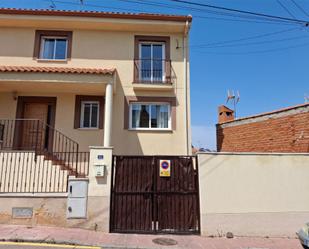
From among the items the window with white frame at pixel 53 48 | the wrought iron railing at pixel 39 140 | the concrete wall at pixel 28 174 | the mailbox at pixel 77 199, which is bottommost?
the mailbox at pixel 77 199

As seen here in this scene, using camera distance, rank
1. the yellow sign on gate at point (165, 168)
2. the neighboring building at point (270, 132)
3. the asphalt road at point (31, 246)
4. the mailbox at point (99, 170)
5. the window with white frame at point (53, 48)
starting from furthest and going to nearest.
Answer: the window with white frame at point (53, 48)
the neighboring building at point (270, 132)
the yellow sign on gate at point (165, 168)
the mailbox at point (99, 170)
the asphalt road at point (31, 246)

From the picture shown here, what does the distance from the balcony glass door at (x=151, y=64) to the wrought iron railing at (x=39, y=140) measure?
442 centimetres

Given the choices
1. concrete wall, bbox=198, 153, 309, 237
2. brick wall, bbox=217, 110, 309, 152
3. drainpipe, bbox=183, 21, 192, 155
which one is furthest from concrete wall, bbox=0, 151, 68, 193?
brick wall, bbox=217, 110, 309, 152

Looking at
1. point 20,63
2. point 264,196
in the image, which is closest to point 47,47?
point 20,63

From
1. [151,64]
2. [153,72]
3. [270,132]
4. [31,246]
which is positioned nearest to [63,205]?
[31,246]

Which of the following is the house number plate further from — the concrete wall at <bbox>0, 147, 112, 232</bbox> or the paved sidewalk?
the paved sidewalk

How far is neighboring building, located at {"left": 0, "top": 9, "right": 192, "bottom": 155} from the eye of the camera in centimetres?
1162

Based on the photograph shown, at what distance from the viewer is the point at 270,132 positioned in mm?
11047

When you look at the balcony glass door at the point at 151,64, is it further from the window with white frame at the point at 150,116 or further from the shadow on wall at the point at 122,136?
the shadow on wall at the point at 122,136

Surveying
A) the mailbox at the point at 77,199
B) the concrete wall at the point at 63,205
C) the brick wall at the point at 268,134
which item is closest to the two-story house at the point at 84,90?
the concrete wall at the point at 63,205

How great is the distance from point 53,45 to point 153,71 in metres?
4.91

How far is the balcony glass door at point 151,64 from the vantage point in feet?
40.9

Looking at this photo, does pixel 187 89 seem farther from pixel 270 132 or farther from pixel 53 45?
pixel 53 45

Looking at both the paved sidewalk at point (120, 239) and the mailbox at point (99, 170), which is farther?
the mailbox at point (99, 170)
